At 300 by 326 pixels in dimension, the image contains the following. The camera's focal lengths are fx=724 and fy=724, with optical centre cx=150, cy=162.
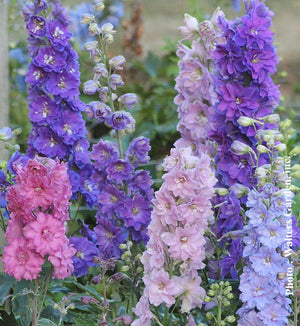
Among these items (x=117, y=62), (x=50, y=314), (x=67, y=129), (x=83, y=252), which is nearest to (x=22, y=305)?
(x=50, y=314)

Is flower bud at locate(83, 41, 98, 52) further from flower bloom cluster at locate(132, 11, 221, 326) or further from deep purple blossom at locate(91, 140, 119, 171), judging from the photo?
flower bloom cluster at locate(132, 11, 221, 326)

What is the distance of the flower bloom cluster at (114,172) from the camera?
219 centimetres

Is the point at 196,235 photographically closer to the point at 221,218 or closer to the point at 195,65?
the point at 221,218

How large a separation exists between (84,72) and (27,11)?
247 centimetres

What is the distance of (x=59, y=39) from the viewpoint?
2.24 meters

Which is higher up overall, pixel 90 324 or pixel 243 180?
pixel 243 180

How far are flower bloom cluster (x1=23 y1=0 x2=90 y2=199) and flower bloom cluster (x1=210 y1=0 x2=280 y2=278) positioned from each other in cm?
46

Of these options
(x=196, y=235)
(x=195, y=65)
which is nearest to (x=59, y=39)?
(x=195, y=65)

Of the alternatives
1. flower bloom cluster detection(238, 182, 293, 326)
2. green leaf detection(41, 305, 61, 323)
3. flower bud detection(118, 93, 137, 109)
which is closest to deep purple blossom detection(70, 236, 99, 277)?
green leaf detection(41, 305, 61, 323)

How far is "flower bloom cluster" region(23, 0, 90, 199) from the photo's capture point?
2.23 m

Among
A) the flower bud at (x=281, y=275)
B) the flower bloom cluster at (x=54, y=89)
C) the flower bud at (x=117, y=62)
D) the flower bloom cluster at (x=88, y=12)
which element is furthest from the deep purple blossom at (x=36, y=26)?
the flower bloom cluster at (x=88, y=12)

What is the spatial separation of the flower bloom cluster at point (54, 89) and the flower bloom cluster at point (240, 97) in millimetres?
457

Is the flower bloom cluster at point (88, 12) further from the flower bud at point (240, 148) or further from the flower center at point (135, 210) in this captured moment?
the flower bud at point (240, 148)

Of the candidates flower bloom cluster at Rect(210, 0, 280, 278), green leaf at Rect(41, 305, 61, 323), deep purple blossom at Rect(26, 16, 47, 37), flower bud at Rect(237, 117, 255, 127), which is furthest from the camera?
deep purple blossom at Rect(26, 16, 47, 37)
